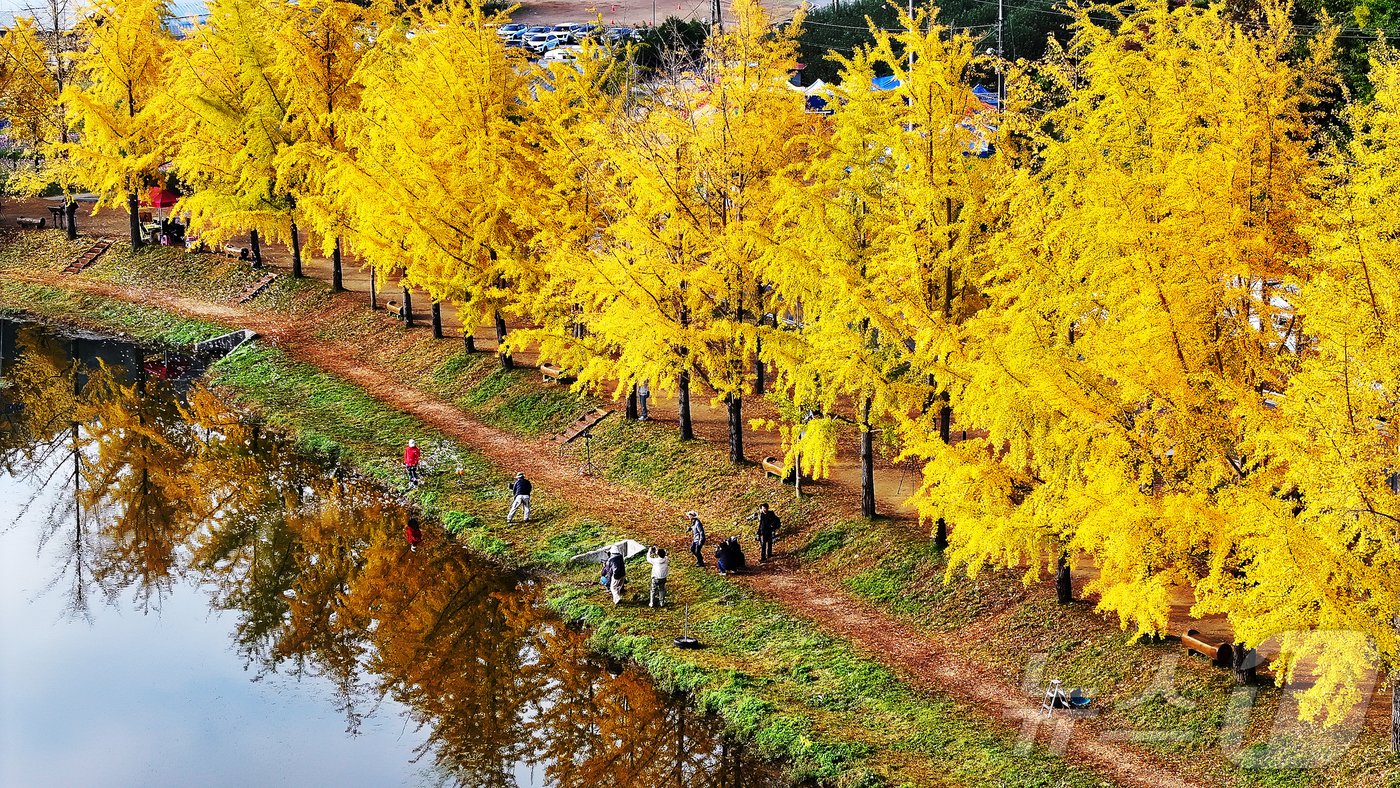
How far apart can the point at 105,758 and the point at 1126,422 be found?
60.5 ft

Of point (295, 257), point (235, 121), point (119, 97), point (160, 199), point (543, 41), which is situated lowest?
point (295, 257)

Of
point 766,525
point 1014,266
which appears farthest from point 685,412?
point 1014,266

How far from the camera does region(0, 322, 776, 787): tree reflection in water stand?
2595cm

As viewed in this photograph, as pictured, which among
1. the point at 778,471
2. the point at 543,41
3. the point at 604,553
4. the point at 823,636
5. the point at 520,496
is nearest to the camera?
the point at 823,636

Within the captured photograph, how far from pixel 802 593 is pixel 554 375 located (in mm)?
15157

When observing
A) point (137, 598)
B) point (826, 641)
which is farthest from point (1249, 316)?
point (137, 598)

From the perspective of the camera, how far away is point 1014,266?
25797mm

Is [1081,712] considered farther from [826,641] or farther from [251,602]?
[251,602]

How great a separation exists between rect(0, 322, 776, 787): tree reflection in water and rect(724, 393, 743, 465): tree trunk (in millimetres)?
6720

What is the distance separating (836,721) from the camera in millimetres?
25438

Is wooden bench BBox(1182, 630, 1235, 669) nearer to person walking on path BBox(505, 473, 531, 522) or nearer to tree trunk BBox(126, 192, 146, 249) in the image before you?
person walking on path BBox(505, 473, 531, 522)

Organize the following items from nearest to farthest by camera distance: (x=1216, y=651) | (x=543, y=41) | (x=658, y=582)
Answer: (x=1216, y=651) < (x=658, y=582) < (x=543, y=41)

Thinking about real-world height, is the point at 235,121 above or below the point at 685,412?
above

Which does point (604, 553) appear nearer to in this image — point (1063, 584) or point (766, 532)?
point (766, 532)
